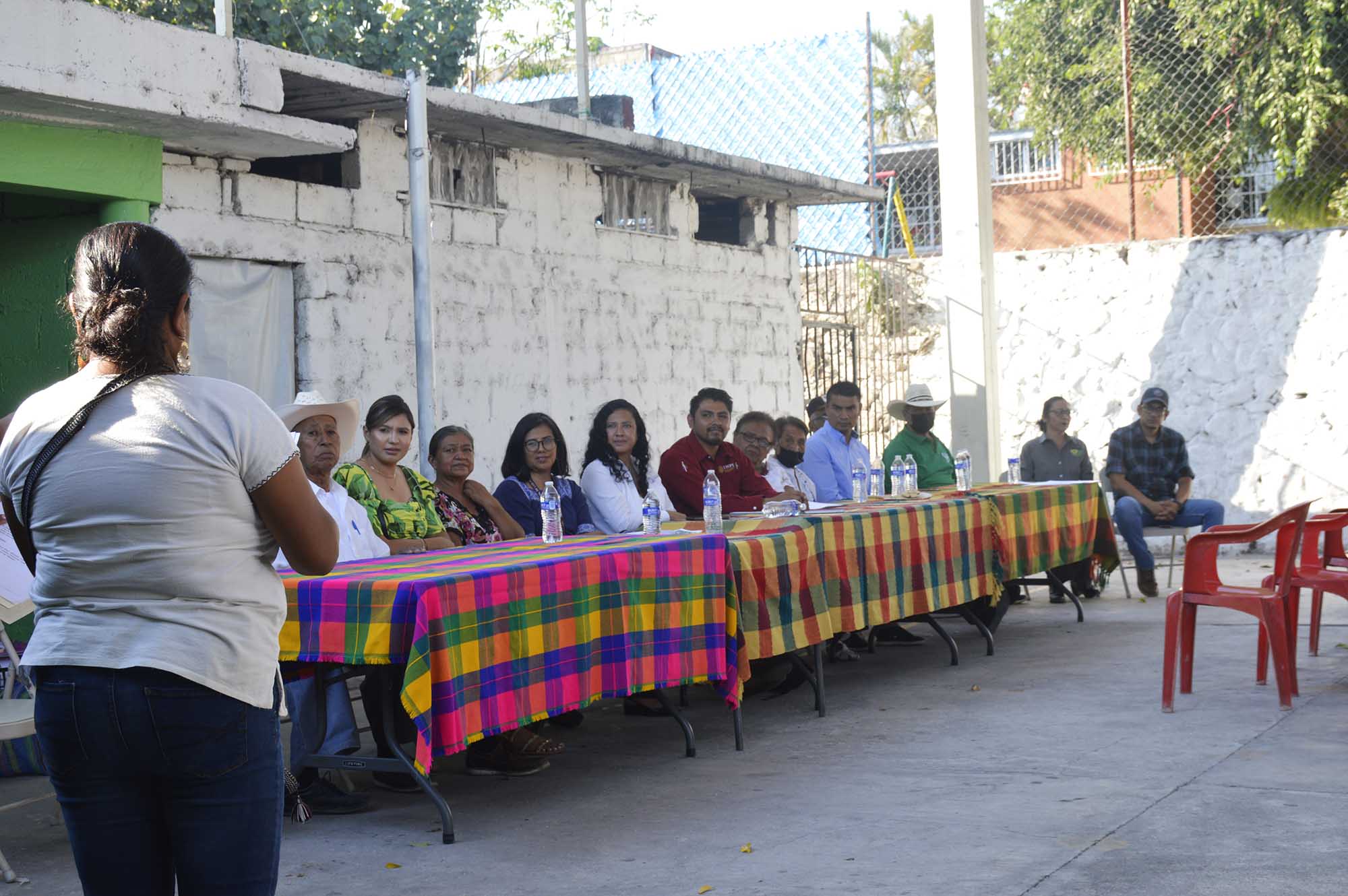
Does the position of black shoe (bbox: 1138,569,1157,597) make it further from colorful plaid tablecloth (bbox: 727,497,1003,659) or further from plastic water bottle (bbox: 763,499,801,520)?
plastic water bottle (bbox: 763,499,801,520)

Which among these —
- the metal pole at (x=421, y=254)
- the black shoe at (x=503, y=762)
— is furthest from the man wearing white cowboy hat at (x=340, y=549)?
the metal pole at (x=421, y=254)

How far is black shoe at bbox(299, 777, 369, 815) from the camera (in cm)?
517

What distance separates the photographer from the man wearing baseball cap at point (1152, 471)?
10641mm

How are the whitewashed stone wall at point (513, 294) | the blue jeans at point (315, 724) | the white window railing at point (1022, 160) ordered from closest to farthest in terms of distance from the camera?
the blue jeans at point (315, 724) < the whitewashed stone wall at point (513, 294) < the white window railing at point (1022, 160)

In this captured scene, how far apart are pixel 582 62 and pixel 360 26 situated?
395 inches

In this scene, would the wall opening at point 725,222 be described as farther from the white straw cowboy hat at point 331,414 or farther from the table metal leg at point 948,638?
the white straw cowboy hat at point 331,414

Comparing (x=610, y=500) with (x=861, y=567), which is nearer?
(x=861, y=567)

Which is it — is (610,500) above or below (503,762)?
above

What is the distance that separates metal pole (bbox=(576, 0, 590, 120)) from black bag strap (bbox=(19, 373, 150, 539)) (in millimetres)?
8790

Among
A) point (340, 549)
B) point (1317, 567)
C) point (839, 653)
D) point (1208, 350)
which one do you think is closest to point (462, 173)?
point (839, 653)

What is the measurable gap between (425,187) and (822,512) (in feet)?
9.90

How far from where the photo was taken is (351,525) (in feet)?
19.9

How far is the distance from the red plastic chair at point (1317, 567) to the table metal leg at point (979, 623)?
169cm

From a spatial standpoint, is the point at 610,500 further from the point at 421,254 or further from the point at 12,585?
the point at 12,585
